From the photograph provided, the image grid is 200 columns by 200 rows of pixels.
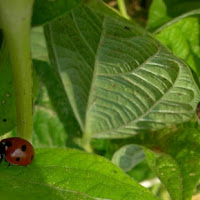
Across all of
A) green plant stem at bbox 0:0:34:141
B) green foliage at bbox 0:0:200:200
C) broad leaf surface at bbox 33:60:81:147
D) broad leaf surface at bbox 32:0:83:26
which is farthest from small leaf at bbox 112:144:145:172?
broad leaf surface at bbox 32:0:83:26

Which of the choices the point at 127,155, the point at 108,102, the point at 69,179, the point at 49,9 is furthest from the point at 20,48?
the point at 127,155

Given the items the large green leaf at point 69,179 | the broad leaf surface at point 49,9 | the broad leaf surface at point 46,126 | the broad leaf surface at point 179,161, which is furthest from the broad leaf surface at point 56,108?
the broad leaf surface at point 49,9

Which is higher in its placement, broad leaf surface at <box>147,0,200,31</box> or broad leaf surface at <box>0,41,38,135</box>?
broad leaf surface at <box>147,0,200,31</box>

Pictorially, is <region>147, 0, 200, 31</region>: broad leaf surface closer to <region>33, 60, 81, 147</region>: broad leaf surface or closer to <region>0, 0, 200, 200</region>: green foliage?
<region>0, 0, 200, 200</region>: green foliage

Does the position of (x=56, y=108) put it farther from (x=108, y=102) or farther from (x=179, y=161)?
(x=179, y=161)

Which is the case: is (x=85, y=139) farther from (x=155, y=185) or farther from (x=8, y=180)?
(x=8, y=180)

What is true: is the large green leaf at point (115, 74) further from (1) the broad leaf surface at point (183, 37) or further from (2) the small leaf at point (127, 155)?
(1) the broad leaf surface at point (183, 37)

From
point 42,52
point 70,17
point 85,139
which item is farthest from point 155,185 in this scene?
point 70,17
